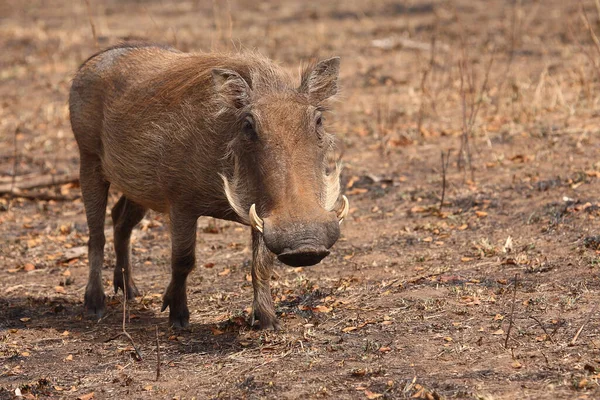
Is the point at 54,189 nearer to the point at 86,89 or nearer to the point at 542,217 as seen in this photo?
the point at 86,89

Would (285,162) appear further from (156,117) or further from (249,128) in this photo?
(156,117)

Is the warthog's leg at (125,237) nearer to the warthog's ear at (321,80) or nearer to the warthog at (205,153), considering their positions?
the warthog at (205,153)

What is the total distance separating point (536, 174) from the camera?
6773 mm

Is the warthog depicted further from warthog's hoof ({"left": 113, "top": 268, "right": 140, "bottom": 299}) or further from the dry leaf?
the dry leaf

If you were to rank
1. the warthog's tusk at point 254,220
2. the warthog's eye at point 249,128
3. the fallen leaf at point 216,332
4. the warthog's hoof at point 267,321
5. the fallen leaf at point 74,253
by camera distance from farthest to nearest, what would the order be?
the fallen leaf at point 74,253, the fallen leaf at point 216,332, the warthog's hoof at point 267,321, the warthog's eye at point 249,128, the warthog's tusk at point 254,220

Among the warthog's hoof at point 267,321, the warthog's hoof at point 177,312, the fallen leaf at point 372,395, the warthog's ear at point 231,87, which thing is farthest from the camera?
the warthog's hoof at point 177,312

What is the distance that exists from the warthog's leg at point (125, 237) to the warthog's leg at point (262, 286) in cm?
128

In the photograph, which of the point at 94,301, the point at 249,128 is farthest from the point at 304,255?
the point at 94,301

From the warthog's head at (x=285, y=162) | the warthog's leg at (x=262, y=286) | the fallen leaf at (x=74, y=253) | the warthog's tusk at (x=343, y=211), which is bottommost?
the fallen leaf at (x=74, y=253)

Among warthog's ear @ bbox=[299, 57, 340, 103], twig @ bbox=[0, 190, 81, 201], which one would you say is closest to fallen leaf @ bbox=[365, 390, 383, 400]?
warthog's ear @ bbox=[299, 57, 340, 103]

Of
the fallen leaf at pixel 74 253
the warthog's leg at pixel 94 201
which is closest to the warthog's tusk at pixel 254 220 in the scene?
the warthog's leg at pixel 94 201

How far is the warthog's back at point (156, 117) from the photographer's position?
457 cm

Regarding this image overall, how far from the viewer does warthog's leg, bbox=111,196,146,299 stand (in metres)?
5.59

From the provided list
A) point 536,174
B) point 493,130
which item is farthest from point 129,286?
point 493,130
